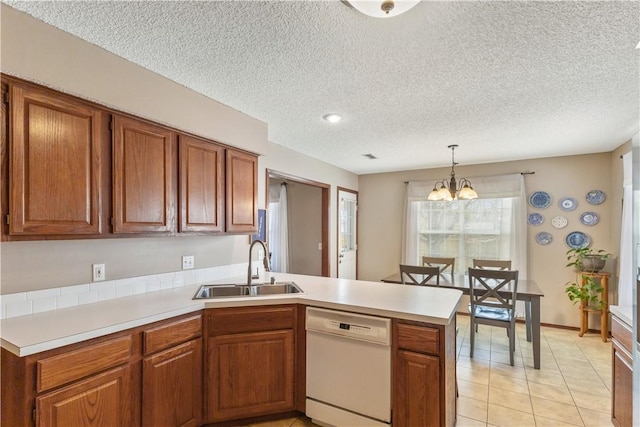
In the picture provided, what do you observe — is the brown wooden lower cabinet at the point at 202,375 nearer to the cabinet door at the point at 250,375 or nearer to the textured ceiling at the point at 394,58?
the cabinet door at the point at 250,375

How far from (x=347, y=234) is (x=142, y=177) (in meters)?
3.86

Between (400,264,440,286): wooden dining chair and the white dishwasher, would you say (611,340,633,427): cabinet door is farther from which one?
(400,264,440,286): wooden dining chair

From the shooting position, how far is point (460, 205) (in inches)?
192

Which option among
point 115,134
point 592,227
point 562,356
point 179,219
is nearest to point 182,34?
point 115,134

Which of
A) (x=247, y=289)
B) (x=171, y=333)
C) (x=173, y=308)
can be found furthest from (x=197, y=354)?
(x=247, y=289)

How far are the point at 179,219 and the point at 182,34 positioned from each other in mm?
1202

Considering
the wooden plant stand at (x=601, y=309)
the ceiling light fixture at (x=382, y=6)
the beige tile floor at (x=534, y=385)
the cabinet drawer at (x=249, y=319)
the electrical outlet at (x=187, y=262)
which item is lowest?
the beige tile floor at (x=534, y=385)

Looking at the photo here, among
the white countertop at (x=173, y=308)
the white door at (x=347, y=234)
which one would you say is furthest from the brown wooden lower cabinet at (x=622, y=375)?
the white door at (x=347, y=234)

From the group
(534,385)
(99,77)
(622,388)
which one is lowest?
(534,385)

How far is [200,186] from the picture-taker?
239cm

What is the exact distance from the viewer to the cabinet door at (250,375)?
6.63ft

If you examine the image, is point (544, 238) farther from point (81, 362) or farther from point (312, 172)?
point (81, 362)

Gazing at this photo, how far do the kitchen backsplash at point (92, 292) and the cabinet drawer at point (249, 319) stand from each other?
612 millimetres

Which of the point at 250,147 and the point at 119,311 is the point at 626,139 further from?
the point at 119,311
